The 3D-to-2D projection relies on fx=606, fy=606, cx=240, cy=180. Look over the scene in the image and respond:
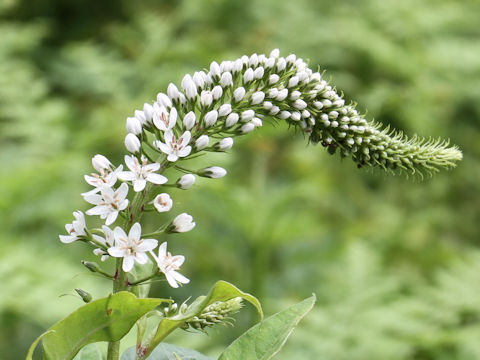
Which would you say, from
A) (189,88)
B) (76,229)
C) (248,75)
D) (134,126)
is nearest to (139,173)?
(134,126)

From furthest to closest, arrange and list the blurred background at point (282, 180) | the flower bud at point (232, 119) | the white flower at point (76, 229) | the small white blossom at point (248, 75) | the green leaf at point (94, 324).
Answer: the blurred background at point (282, 180) < the small white blossom at point (248, 75) < the flower bud at point (232, 119) < the white flower at point (76, 229) < the green leaf at point (94, 324)

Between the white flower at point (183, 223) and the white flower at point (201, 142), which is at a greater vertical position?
the white flower at point (201, 142)

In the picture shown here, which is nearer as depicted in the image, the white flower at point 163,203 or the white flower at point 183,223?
the white flower at point 163,203

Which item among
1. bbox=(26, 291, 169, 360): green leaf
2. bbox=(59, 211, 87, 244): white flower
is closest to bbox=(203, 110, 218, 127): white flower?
bbox=(59, 211, 87, 244): white flower

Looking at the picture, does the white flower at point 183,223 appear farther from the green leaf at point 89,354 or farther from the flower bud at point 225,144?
the green leaf at point 89,354

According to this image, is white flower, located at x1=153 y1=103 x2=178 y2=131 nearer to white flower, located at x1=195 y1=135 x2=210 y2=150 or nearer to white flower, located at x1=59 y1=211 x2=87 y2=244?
white flower, located at x1=195 y1=135 x2=210 y2=150

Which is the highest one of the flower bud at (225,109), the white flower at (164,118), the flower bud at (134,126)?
the flower bud at (225,109)

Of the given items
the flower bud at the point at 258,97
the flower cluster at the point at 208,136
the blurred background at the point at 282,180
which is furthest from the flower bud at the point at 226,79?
the blurred background at the point at 282,180
